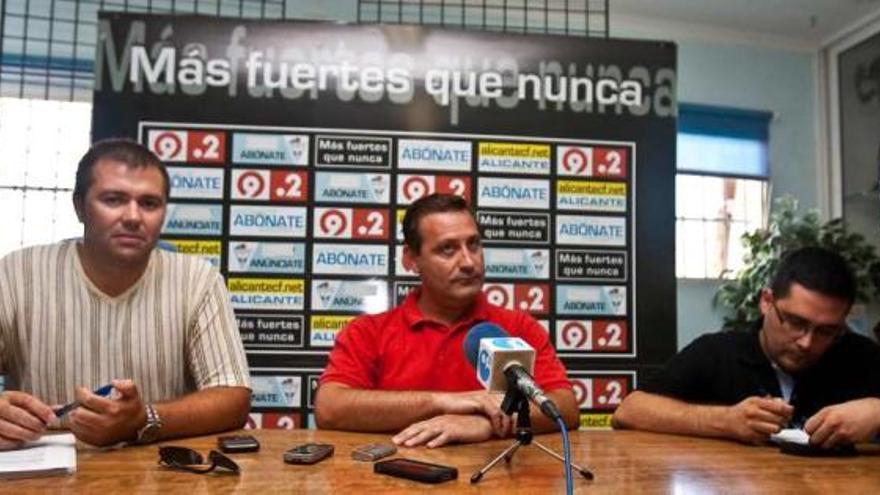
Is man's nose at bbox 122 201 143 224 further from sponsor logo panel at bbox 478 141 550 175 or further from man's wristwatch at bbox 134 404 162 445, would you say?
sponsor logo panel at bbox 478 141 550 175

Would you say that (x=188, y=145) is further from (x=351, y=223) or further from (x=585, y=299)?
(x=585, y=299)

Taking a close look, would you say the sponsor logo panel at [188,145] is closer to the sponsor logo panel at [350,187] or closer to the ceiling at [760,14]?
the sponsor logo panel at [350,187]

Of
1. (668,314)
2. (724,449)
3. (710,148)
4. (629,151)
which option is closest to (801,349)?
(724,449)

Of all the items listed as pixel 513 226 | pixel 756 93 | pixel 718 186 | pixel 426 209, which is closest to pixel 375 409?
pixel 426 209

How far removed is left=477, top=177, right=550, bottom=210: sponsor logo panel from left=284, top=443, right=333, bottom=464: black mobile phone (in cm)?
165

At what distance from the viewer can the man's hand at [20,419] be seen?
1.20m

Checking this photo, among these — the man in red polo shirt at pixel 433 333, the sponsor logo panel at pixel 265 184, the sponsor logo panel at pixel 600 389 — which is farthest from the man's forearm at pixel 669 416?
the sponsor logo panel at pixel 265 184

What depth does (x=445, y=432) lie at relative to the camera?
54.5 inches

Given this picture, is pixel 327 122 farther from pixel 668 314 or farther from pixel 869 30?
pixel 869 30

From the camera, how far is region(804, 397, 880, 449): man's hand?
141 centimetres

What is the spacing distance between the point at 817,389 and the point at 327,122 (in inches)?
75.9

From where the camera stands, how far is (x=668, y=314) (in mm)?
2809

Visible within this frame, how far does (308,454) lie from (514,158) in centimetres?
183

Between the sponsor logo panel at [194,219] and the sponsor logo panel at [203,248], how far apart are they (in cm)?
3
